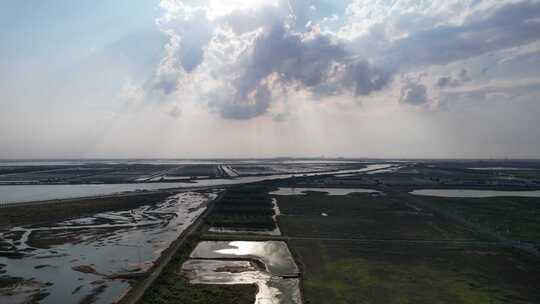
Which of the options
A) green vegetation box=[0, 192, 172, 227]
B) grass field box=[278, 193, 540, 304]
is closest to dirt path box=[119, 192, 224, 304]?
grass field box=[278, 193, 540, 304]

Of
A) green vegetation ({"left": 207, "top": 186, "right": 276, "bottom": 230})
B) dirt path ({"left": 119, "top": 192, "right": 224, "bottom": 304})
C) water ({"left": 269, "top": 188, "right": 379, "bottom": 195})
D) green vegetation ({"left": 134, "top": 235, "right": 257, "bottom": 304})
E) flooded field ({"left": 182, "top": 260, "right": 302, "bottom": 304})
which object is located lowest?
flooded field ({"left": 182, "top": 260, "right": 302, "bottom": 304})

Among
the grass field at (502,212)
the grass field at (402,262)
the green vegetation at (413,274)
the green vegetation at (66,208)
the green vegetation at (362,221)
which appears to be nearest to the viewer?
the green vegetation at (413,274)

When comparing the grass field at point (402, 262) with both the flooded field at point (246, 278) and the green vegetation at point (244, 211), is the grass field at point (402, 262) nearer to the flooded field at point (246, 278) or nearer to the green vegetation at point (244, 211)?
the flooded field at point (246, 278)

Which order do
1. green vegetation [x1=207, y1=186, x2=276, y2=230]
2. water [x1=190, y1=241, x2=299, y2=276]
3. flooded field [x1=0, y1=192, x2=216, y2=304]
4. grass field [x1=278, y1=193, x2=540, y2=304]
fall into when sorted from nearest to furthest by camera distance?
grass field [x1=278, y1=193, x2=540, y2=304]
flooded field [x1=0, y1=192, x2=216, y2=304]
water [x1=190, y1=241, x2=299, y2=276]
green vegetation [x1=207, y1=186, x2=276, y2=230]

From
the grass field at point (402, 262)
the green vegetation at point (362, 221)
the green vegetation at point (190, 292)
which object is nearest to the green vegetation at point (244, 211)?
the green vegetation at point (362, 221)

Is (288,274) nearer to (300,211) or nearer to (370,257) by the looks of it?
(370,257)

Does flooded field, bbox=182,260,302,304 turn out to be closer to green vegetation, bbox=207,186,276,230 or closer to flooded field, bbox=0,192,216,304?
flooded field, bbox=0,192,216,304

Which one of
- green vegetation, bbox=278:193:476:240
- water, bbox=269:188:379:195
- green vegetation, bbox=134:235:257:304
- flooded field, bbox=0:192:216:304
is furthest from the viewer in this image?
water, bbox=269:188:379:195
